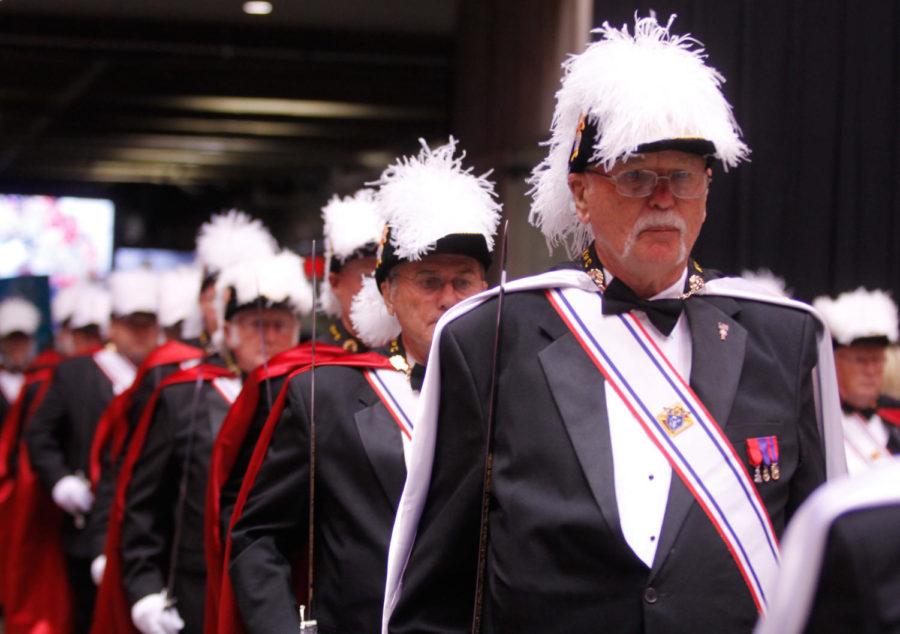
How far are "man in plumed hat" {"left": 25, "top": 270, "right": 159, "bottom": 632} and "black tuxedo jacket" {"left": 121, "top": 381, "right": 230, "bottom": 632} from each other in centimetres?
193

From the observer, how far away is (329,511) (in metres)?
3.32

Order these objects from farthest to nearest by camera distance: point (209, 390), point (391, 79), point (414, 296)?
1. point (391, 79)
2. point (209, 390)
3. point (414, 296)

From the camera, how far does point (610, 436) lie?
2406 mm

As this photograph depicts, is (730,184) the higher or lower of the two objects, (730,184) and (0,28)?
the lower

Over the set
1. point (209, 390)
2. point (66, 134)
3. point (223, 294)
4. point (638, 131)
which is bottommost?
point (209, 390)

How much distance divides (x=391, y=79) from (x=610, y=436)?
29.5 feet

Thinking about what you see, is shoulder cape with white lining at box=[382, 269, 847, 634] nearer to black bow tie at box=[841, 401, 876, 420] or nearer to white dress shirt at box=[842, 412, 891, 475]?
white dress shirt at box=[842, 412, 891, 475]

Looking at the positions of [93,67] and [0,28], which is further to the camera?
[93,67]

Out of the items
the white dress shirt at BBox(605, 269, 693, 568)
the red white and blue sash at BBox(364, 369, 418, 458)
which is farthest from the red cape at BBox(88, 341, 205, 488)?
the white dress shirt at BBox(605, 269, 693, 568)

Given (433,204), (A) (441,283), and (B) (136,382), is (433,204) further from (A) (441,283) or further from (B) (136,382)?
(B) (136,382)

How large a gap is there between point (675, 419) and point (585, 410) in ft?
0.47

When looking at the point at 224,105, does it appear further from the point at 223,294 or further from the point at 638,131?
the point at 638,131

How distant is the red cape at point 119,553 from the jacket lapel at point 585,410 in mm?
Result: 2710

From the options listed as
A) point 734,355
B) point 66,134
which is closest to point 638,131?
point 734,355
